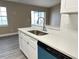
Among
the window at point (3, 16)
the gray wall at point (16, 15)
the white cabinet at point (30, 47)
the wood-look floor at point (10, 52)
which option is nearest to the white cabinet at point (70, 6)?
the white cabinet at point (30, 47)

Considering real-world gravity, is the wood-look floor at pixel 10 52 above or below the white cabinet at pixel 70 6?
below

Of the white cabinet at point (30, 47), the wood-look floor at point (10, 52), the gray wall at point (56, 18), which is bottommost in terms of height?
the wood-look floor at point (10, 52)

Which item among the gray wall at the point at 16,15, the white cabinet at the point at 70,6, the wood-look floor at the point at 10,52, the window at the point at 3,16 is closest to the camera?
the white cabinet at the point at 70,6

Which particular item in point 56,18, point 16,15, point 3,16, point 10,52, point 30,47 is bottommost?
point 10,52

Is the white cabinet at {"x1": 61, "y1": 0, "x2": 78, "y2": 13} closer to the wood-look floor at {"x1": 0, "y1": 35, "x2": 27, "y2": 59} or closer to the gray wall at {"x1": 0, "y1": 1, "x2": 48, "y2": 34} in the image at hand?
the wood-look floor at {"x1": 0, "y1": 35, "x2": 27, "y2": 59}

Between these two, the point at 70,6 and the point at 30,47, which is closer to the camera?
the point at 70,6

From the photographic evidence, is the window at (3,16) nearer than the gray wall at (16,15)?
Yes

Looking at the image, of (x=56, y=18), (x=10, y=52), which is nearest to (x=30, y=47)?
(x=56, y=18)

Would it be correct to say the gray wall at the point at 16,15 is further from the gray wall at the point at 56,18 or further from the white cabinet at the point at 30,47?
the white cabinet at the point at 30,47

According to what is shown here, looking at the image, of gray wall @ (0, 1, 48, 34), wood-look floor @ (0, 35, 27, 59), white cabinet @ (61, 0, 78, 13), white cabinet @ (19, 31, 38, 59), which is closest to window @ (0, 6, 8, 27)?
gray wall @ (0, 1, 48, 34)

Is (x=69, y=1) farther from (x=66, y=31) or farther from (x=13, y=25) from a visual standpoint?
(x=13, y=25)

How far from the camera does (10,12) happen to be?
5695 mm

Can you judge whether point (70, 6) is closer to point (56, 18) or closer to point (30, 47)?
point (56, 18)

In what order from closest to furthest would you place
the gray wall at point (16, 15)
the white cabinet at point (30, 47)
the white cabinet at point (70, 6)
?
the white cabinet at point (70, 6) → the white cabinet at point (30, 47) → the gray wall at point (16, 15)
